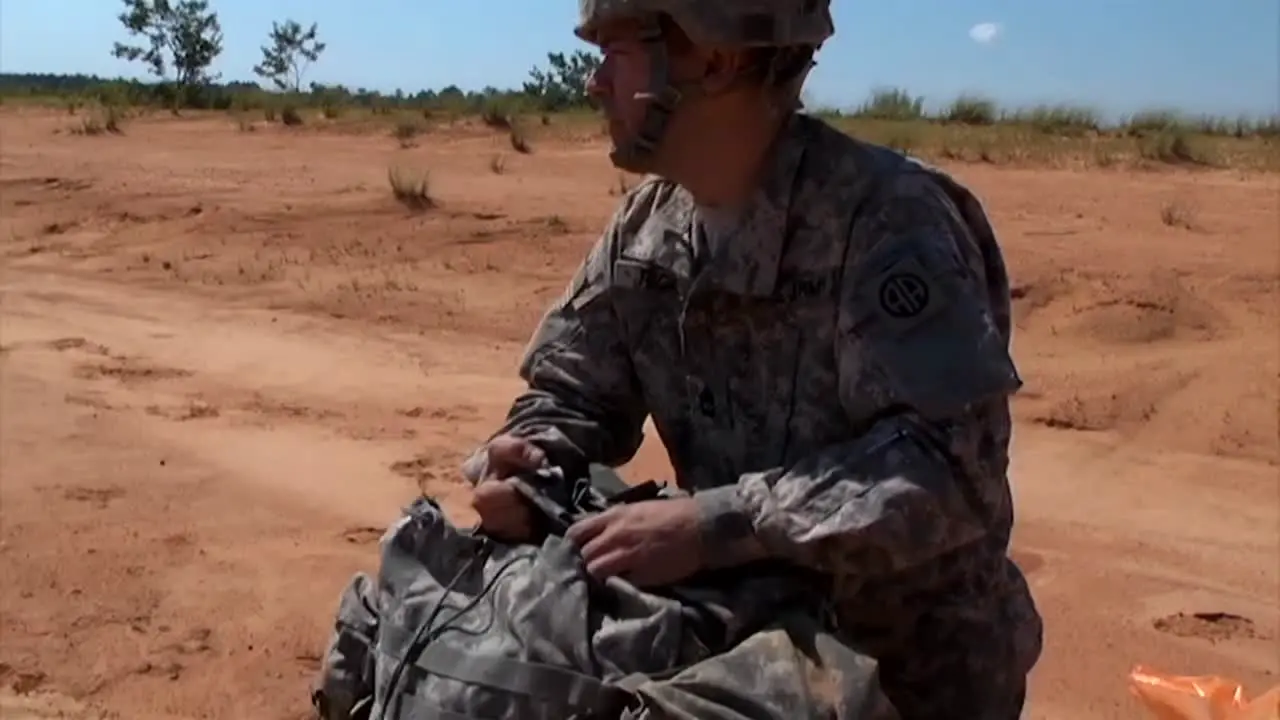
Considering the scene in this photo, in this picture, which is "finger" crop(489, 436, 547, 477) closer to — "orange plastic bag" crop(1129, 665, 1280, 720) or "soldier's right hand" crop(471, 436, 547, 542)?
Result: "soldier's right hand" crop(471, 436, 547, 542)

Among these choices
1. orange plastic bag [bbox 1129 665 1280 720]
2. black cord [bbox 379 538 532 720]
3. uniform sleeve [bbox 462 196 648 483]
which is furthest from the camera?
orange plastic bag [bbox 1129 665 1280 720]

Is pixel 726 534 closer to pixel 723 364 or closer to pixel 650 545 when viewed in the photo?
pixel 650 545

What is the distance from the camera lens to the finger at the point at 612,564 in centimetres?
192

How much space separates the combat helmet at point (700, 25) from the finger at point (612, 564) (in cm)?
46

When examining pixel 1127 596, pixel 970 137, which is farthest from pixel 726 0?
pixel 970 137

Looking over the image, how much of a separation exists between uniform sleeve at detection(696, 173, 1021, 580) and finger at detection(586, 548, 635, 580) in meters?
0.09

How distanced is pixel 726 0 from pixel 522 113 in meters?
19.1

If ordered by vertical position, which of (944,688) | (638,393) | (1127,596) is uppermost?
(638,393)

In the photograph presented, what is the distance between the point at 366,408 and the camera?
248 inches

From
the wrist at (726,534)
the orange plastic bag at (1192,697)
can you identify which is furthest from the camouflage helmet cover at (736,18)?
the orange plastic bag at (1192,697)

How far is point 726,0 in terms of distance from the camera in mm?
1919

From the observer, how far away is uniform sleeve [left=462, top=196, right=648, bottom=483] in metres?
2.25

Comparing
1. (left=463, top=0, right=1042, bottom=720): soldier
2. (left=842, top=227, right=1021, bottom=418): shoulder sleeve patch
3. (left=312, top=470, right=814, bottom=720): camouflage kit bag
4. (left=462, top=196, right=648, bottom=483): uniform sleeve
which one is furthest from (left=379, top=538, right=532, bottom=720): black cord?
(left=842, top=227, right=1021, bottom=418): shoulder sleeve patch

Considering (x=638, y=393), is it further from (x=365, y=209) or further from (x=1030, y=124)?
(x=1030, y=124)
